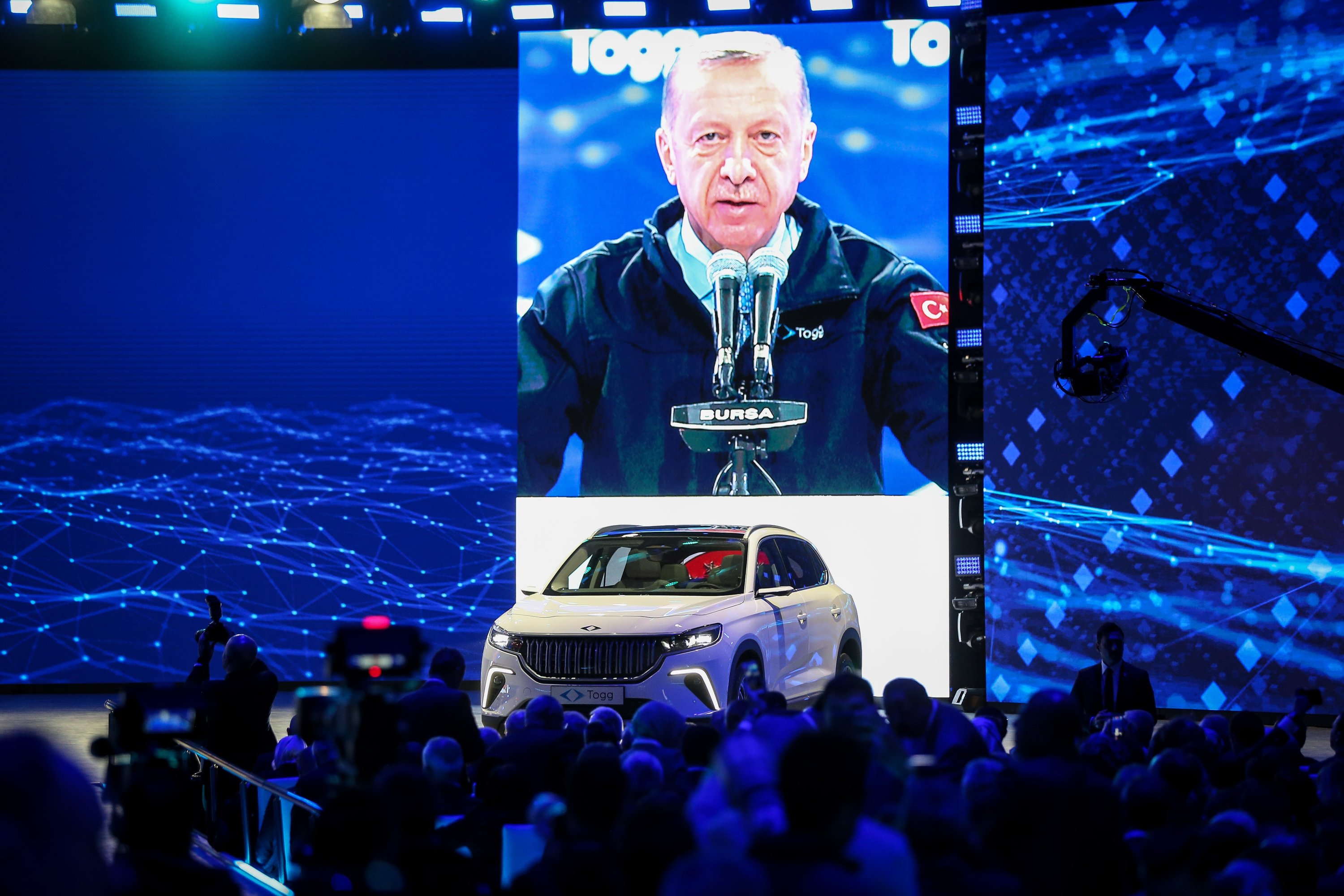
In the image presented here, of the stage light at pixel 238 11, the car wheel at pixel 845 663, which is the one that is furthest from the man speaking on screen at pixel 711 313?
the stage light at pixel 238 11

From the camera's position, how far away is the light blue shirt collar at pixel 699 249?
558 inches

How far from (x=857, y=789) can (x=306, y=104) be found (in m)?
13.6

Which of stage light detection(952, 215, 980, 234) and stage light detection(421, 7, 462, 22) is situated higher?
→ stage light detection(421, 7, 462, 22)

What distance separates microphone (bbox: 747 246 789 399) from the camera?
1385cm

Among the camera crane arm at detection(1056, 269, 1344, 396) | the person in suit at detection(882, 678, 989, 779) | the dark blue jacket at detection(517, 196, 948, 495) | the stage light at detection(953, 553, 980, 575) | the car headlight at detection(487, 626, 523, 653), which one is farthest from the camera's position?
the dark blue jacket at detection(517, 196, 948, 495)

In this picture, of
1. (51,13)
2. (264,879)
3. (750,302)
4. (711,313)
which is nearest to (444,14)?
(51,13)

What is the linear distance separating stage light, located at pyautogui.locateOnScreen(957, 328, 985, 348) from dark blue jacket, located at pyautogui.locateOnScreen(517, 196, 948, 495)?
446 millimetres

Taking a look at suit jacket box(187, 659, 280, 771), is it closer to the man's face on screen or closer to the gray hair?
the man's face on screen

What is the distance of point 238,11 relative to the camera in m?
13.9

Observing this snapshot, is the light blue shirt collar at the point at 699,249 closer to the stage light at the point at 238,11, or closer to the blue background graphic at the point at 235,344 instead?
the blue background graphic at the point at 235,344

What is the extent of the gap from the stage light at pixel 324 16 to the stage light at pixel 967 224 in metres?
6.22

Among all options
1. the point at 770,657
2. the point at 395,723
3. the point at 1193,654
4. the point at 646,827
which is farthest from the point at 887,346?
the point at 646,827

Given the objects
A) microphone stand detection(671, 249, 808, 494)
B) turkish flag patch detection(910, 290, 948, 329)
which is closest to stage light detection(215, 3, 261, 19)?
microphone stand detection(671, 249, 808, 494)

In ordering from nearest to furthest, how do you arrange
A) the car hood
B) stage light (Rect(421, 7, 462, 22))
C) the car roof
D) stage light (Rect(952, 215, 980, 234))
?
the car hood
the car roof
stage light (Rect(952, 215, 980, 234))
stage light (Rect(421, 7, 462, 22))
